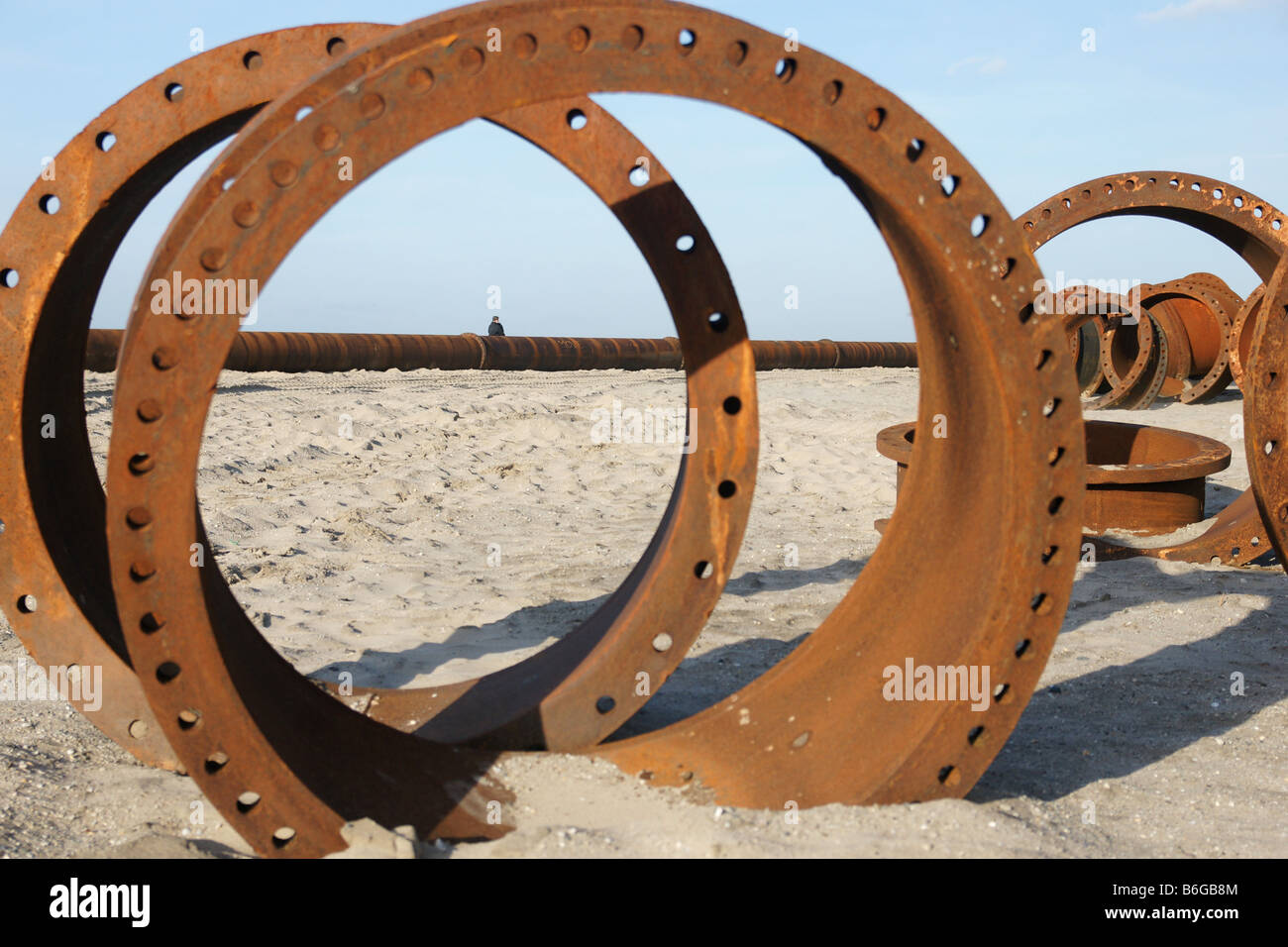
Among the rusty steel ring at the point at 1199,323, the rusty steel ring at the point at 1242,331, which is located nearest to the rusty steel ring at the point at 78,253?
the rusty steel ring at the point at 1242,331

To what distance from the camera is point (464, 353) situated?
55.2ft

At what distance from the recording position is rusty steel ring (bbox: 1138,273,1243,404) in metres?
15.1

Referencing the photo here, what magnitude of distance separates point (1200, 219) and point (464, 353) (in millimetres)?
10897

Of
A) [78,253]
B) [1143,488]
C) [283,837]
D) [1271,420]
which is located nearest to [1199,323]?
[1143,488]

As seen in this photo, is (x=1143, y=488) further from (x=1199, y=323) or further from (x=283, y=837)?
(x=1199, y=323)

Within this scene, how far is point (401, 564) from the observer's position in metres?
6.93

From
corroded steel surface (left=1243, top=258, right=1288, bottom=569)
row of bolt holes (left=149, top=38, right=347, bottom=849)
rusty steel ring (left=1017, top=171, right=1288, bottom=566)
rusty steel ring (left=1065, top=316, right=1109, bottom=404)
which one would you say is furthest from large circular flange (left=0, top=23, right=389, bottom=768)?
rusty steel ring (left=1065, top=316, right=1109, bottom=404)

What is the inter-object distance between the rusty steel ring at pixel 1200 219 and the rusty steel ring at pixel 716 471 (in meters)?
4.41

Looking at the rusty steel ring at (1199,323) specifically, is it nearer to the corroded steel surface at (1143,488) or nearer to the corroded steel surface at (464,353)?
the corroded steel surface at (464,353)

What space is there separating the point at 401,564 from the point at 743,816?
4.31 metres

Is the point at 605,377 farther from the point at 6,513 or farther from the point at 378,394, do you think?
the point at 6,513

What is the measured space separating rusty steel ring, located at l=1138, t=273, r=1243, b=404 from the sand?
259 cm

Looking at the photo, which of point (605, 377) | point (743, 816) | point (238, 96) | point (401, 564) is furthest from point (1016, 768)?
point (605, 377)

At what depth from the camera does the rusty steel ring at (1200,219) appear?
275 inches
